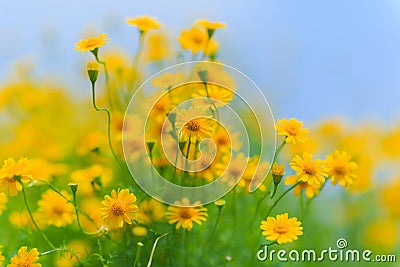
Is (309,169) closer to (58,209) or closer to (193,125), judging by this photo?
(193,125)

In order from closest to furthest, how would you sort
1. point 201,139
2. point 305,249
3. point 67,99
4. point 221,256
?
1. point 201,139
2. point 221,256
3. point 305,249
4. point 67,99

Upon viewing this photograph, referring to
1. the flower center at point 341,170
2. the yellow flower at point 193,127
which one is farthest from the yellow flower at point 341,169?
the yellow flower at point 193,127

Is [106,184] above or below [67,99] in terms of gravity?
below

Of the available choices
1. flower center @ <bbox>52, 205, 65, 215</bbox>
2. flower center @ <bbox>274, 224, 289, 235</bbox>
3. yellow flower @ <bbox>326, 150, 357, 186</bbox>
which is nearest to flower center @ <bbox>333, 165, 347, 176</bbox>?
yellow flower @ <bbox>326, 150, 357, 186</bbox>

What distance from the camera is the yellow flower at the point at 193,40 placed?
964 millimetres

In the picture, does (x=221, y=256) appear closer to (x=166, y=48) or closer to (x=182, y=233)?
(x=182, y=233)

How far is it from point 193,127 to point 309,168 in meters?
0.14

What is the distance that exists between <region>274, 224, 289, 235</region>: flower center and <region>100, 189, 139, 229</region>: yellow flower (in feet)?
0.52

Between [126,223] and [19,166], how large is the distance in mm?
142

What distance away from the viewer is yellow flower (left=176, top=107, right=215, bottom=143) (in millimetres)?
807

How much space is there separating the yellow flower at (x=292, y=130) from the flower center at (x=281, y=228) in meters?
0.10

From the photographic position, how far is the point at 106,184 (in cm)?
98

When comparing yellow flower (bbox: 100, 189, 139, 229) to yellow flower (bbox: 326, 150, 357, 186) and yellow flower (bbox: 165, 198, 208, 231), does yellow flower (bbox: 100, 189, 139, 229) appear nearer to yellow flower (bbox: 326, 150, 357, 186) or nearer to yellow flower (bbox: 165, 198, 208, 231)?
yellow flower (bbox: 165, 198, 208, 231)

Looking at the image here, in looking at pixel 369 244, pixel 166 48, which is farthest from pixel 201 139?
pixel 369 244
